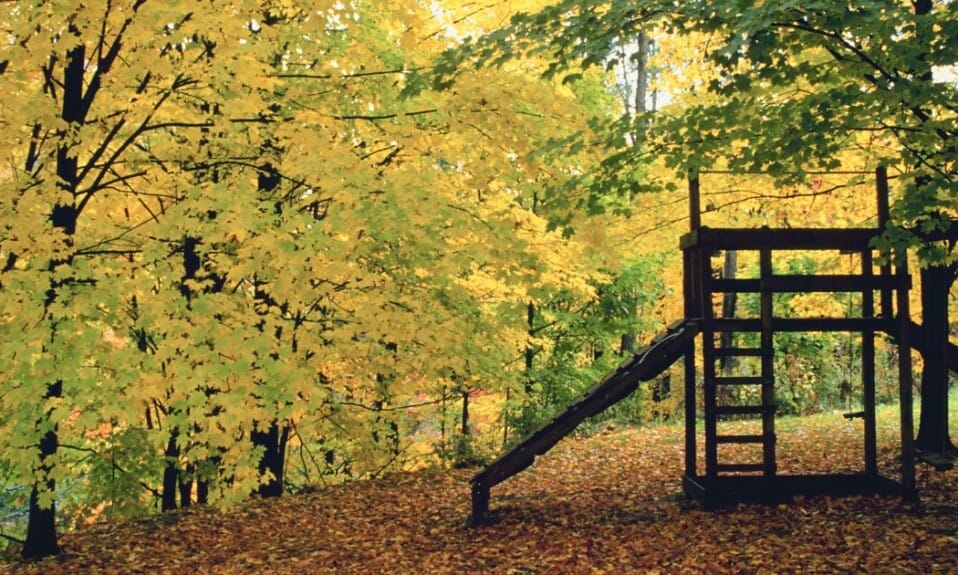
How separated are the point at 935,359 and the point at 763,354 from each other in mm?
2862

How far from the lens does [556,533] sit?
312 inches

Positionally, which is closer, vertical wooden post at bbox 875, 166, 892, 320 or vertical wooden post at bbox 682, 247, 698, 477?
vertical wooden post at bbox 875, 166, 892, 320

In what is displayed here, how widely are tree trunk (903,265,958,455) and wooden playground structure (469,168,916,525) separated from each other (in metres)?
1.02

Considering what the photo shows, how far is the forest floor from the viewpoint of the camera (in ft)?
21.7

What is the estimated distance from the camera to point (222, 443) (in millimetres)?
6898

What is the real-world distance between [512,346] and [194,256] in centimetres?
944

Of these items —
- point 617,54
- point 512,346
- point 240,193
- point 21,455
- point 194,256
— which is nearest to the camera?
point 617,54

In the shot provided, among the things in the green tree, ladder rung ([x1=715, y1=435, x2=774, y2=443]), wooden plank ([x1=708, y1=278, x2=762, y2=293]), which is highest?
the green tree

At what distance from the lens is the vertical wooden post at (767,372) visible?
8.00 meters

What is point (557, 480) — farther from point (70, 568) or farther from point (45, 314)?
point (45, 314)

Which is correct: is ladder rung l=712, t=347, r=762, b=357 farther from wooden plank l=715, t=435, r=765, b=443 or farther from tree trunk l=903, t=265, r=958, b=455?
tree trunk l=903, t=265, r=958, b=455

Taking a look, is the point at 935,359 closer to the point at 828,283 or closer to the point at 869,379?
the point at 869,379

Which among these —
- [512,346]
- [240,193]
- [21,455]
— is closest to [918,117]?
[240,193]

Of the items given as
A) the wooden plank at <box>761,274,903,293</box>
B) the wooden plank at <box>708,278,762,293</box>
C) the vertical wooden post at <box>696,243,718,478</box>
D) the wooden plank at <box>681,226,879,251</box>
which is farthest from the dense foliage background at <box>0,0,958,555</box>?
the wooden plank at <box>708,278,762,293</box>
